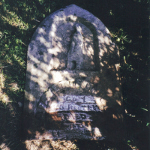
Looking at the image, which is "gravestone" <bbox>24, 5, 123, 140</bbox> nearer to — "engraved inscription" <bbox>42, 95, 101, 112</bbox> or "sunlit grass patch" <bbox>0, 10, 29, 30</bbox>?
"engraved inscription" <bbox>42, 95, 101, 112</bbox>

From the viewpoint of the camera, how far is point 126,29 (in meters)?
2.79

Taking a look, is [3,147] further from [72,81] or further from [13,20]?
[13,20]

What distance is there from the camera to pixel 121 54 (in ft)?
8.84

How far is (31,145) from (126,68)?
2337 millimetres

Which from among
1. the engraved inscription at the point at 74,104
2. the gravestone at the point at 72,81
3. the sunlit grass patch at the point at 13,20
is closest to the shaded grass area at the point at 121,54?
the sunlit grass patch at the point at 13,20

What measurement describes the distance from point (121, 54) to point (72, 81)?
1418 millimetres

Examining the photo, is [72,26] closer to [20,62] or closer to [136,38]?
[20,62]

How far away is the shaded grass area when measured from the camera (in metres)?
2.18

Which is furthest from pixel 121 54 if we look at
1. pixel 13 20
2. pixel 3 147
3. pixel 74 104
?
pixel 3 147

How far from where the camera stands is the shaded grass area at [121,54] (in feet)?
7.14

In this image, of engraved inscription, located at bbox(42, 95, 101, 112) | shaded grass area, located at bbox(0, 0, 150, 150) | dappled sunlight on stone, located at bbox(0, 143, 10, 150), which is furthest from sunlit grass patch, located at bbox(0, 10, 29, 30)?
dappled sunlight on stone, located at bbox(0, 143, 10, 150)

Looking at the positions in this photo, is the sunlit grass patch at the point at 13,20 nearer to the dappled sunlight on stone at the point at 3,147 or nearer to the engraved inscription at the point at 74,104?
the engraved inscription at the point at 74,104

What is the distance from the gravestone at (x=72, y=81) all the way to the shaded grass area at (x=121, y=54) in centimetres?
47

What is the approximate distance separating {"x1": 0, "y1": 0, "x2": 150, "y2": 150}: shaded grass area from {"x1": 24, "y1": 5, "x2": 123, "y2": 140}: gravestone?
468mm
